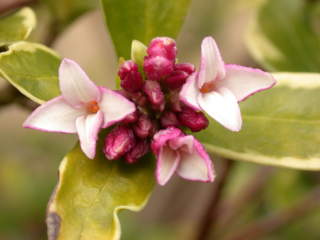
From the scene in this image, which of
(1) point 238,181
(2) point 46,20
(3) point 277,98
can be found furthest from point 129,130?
(1) point 238,181

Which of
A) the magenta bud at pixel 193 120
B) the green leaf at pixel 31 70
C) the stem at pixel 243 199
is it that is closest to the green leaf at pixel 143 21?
the green leaf at pixel 31 70

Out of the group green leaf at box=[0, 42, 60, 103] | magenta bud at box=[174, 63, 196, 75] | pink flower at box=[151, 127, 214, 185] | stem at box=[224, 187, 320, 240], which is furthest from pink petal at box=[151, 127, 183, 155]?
stem at box=[224, 187, 320, 240]

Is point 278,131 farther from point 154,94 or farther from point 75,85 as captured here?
point 75,85

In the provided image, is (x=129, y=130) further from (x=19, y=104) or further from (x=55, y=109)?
(x=19, y=104)

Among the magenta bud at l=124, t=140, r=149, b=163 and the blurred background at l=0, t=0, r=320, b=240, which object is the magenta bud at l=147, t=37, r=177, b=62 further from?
the blurred background at l=0, t=0, r=320, b=240

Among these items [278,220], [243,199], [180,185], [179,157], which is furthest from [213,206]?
[180,185]

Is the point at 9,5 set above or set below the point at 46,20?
above
